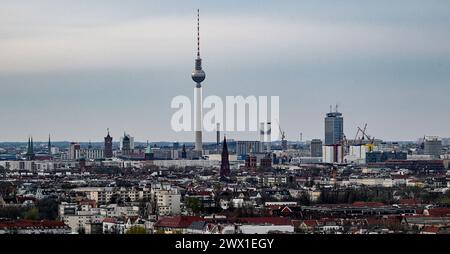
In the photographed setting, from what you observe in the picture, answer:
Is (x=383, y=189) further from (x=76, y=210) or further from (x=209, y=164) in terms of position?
(x=209, y=164)

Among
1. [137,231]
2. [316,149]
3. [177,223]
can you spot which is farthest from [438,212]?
[316,149]

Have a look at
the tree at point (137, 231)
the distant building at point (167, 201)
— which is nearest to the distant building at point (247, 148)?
the distant building at point (167, 201)

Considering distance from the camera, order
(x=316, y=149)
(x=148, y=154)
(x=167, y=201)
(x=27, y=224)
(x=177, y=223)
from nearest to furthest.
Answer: (x=177, y=223)
(x=27, y=224)
(x=167, y=201)
(x=148, y=154)
(x=316, y=149)

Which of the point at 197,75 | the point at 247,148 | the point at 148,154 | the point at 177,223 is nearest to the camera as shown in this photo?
the point at 177,223

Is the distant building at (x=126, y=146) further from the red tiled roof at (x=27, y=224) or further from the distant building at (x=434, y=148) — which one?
the red tiled roof at (x=27, y=224)

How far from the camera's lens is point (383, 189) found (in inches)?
1253

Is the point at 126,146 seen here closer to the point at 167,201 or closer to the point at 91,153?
the point at 91,153

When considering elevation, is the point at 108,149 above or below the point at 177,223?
above

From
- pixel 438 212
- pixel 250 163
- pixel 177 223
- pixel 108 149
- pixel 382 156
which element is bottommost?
pixel 438 212

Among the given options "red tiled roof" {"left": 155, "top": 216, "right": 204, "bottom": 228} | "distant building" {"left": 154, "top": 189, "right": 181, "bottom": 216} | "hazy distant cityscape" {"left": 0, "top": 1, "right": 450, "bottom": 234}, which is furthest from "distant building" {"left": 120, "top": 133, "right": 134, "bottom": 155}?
"red tiled roof" {"left": 155, "top": 216, "right": 204, "bottom": 228}

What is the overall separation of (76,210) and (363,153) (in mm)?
31896

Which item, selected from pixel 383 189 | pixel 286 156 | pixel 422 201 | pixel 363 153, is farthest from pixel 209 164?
pixel 422 201

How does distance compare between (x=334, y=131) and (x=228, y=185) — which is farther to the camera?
(x=334, y=131)
